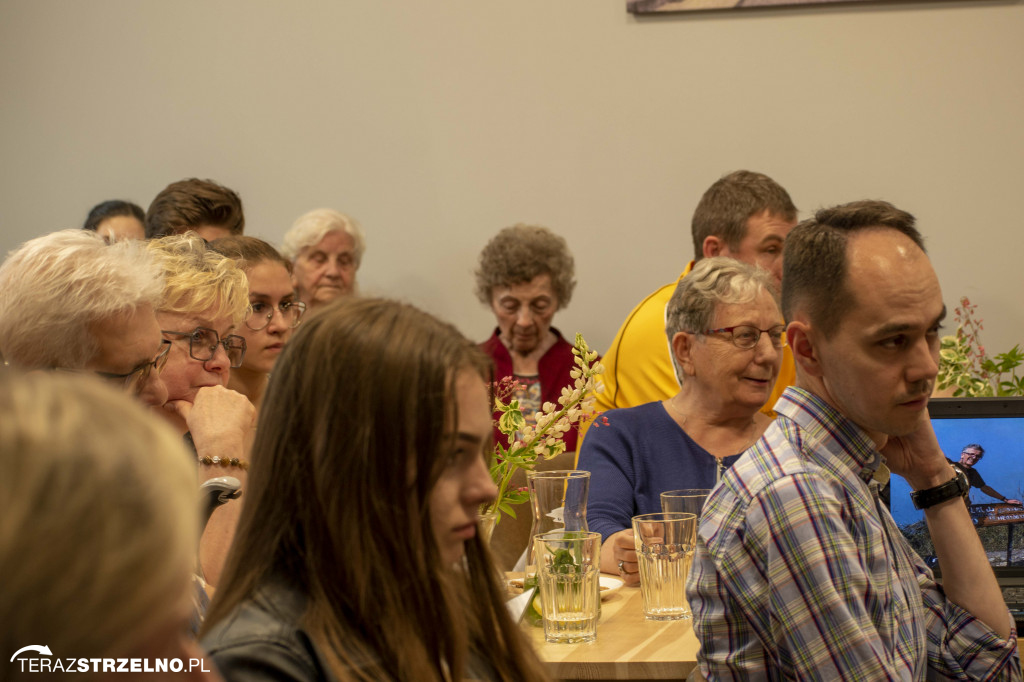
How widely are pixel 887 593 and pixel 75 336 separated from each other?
47.7 inches

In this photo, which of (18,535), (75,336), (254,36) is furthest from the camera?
(254,36)

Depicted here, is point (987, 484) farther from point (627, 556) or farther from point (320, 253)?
point (320, 253)

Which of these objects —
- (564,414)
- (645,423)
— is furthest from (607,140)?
(564,414)

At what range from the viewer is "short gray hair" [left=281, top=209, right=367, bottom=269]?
→ 4066 millimetres

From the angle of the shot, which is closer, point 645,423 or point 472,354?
point 472,354

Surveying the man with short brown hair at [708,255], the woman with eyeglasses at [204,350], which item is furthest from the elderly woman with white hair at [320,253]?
the woman with eyeglasses at [204,350]

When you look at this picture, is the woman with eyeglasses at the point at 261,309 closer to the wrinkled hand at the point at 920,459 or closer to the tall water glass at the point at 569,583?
the tall water glass at the point at 569,583

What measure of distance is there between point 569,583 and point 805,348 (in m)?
0.58

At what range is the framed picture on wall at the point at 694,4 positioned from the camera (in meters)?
4.03

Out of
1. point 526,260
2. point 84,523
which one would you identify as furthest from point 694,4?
point 84,523

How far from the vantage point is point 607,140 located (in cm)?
420

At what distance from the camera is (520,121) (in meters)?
4.26

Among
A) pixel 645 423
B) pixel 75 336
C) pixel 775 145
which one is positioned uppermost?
pixel 775 145

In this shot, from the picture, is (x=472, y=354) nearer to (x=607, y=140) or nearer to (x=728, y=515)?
(x=728, y=515)
